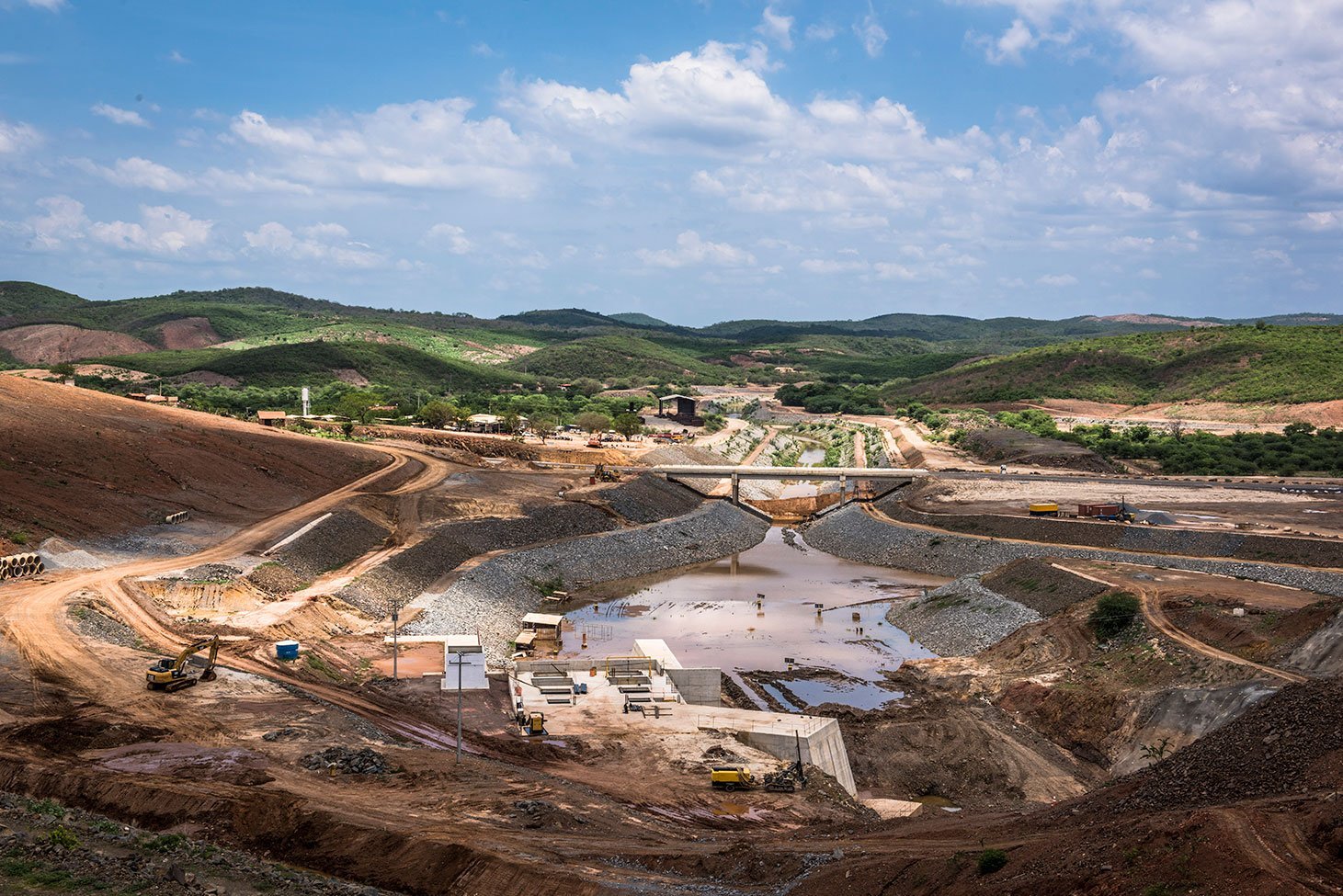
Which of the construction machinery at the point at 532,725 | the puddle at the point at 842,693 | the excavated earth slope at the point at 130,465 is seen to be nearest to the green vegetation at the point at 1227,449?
the puddle at the point at 842,693

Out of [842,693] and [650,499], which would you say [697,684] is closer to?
[842,693]

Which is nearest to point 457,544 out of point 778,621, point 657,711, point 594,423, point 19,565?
point 778,621

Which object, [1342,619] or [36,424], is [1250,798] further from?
[36,424]

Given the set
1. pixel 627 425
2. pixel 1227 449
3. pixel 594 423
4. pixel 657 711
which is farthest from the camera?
pixel 594 423

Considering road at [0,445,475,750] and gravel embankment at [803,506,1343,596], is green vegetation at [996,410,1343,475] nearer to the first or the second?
gravel embankment at [803,506,1343,596]

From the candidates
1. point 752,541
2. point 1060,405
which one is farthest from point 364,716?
point 1060,405

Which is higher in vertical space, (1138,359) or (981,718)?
(1138,359)

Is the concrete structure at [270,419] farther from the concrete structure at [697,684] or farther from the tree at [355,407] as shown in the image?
the concrete structure at [697,684]
